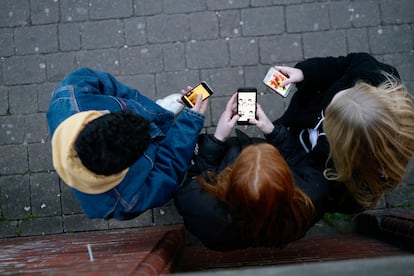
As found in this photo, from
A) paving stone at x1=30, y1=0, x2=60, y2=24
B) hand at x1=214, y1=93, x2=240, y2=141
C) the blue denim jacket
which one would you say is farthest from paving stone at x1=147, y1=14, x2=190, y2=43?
hand at x1=214, y1=93, x2=240, y2=141

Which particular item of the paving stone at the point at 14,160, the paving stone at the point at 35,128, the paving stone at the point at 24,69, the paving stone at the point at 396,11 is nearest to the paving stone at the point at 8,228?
the paving stone at the point at 14,160

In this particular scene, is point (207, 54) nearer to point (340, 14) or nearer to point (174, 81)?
point (174, 81)

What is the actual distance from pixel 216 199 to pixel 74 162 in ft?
2.35

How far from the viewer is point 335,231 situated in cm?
339

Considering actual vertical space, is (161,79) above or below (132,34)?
below

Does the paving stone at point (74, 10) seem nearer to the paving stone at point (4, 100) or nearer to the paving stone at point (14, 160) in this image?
the paving stone at point (4, 100)

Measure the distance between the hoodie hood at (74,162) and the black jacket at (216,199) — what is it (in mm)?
463

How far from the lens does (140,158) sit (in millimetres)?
2072

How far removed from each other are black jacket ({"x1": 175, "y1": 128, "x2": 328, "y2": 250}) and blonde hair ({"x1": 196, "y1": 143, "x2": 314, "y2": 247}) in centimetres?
7

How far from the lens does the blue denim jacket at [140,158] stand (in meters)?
1.97

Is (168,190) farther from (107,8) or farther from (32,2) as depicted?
(32,2)

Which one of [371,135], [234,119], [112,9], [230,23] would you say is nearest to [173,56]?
[230,23]

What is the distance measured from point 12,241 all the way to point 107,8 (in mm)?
2095

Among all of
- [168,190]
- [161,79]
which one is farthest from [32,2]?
[168,190]
